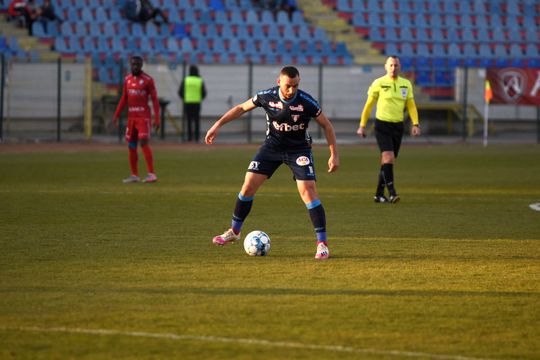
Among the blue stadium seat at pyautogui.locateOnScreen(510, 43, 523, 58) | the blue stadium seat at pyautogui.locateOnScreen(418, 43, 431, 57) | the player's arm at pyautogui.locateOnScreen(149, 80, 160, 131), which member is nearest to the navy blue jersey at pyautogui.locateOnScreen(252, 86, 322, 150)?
the player's arm at pyautogui.locateOnScreen(149, 80, 160, 131)

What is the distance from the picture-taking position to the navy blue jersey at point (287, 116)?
32.8 feet

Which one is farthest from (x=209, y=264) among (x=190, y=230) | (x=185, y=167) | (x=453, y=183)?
(x=185, y=167)

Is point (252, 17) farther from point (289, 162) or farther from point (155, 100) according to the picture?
point (289, 162)

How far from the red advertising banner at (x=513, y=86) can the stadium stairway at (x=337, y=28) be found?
5507 mm

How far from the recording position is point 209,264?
9.57 m

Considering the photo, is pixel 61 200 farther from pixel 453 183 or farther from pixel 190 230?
pixel 453 183

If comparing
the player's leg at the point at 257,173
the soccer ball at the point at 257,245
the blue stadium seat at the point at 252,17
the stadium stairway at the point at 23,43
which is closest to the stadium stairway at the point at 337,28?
the blue stadium seat at the point at 252,17

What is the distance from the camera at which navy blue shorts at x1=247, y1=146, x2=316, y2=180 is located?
1021 cm

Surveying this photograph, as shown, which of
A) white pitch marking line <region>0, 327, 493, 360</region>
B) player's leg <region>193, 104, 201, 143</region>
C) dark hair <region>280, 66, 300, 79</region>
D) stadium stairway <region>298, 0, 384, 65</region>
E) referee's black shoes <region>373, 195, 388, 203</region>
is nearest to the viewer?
white pitch marking line <region>0, 327, 493, 360</region>

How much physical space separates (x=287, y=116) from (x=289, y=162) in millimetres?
482

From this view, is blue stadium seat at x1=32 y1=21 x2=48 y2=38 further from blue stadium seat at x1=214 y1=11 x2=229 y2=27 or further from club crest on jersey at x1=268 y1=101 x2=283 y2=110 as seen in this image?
club crest on jersey at x1=268 y1=101 x2=283 y2=110

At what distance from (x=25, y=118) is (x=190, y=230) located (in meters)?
20.1

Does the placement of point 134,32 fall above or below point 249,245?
above

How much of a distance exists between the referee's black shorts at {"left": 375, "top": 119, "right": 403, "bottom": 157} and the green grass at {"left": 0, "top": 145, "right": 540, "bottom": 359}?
886mm
